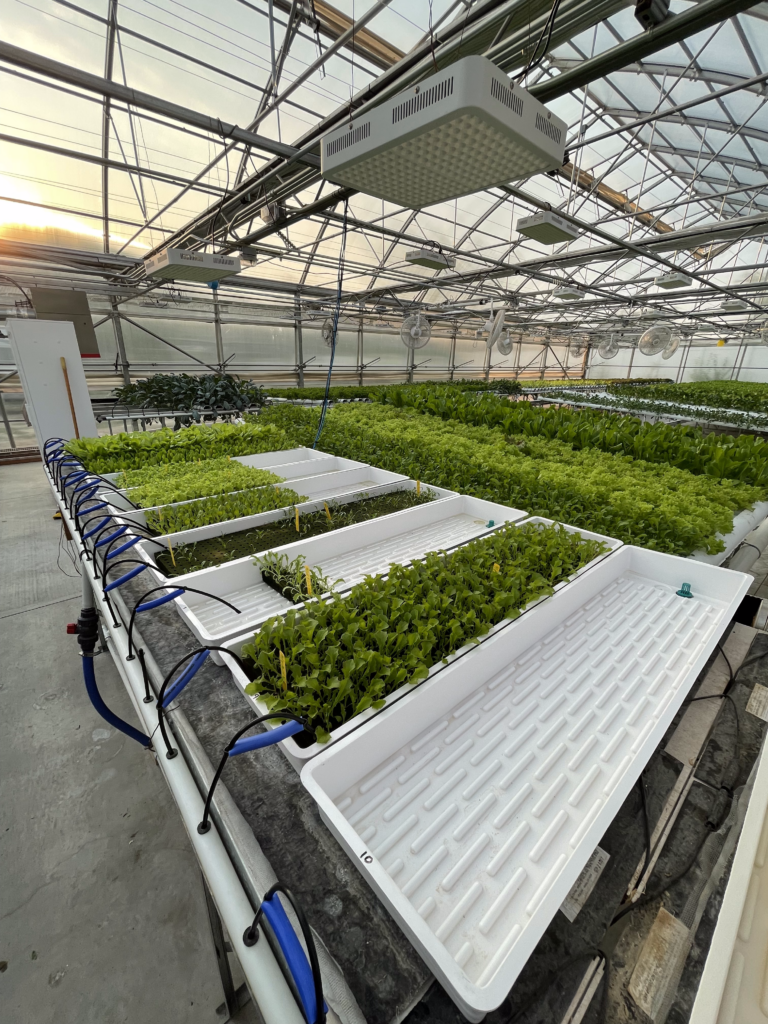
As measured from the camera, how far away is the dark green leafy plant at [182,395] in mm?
9000

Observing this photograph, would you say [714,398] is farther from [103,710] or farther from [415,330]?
[103,710]

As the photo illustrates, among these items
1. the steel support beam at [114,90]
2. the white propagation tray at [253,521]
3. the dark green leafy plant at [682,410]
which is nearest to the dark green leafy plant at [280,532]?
the white propagation tray at [253,521]

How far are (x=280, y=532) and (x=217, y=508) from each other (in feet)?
1.82

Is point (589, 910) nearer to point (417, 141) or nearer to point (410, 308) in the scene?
point (417, 141)

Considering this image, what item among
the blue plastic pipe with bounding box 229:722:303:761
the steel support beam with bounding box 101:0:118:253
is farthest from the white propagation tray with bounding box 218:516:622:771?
the steel support beam with bounding box 101:0:118:253

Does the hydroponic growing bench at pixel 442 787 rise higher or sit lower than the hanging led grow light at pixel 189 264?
lower

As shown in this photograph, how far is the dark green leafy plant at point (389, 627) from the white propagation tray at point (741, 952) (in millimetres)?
1005

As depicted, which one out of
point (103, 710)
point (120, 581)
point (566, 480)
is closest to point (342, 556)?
point (120, 581)

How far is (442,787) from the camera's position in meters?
1.48

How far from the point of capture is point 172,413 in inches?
328

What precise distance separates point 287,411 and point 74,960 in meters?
7.18

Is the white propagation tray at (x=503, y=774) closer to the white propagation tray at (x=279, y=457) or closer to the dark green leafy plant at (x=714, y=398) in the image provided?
the white propagation tray at (x=279, y=457)

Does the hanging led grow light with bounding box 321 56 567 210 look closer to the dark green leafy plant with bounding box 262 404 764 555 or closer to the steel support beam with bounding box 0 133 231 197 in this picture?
the dark green leafy plant with bounding box 262 404 764 555

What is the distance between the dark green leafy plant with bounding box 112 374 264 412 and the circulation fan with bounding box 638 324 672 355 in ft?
29.6
